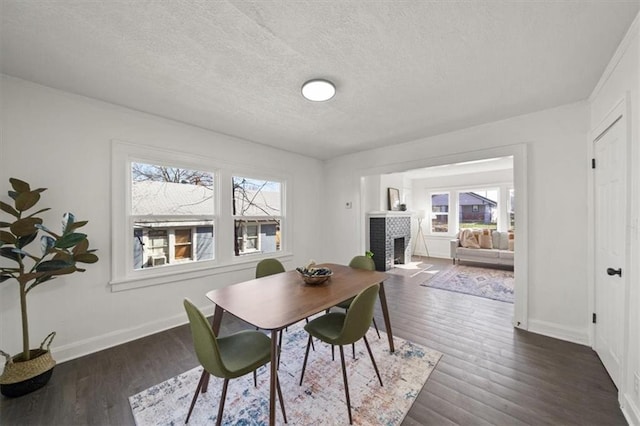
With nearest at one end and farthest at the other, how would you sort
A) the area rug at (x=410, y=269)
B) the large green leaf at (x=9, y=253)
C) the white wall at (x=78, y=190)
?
the large green leaf at (x=9, y=253)
the white wall at (x=78, y=190)
the area rug at (x=410, y=269)

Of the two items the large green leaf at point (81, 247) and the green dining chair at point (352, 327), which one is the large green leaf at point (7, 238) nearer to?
the large green leaf at point (81, 247)

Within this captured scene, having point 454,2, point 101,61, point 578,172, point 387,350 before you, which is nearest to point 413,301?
point 387,350

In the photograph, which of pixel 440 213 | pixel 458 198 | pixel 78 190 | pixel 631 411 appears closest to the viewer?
pixel 631 411

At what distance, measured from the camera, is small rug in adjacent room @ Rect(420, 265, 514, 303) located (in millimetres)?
4010

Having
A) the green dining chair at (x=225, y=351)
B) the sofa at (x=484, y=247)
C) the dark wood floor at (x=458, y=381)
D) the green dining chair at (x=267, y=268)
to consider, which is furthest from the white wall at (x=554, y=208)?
the sofa at (x=484, y=247)

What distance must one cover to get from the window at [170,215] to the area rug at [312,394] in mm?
1487

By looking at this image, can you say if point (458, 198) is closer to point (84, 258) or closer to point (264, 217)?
point (264, 217)

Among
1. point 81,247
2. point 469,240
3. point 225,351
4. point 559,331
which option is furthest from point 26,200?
point 469,240

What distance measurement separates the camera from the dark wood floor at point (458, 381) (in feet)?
5.19

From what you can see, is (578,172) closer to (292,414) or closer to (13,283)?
(292,414)

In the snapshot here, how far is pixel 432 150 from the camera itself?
356cm

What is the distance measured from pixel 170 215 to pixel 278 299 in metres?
2.07

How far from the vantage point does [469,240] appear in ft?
19.9

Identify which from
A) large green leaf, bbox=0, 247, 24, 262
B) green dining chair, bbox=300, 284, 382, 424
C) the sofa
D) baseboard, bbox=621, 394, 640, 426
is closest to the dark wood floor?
baseboard, bbox=621, 394, 640, 426
